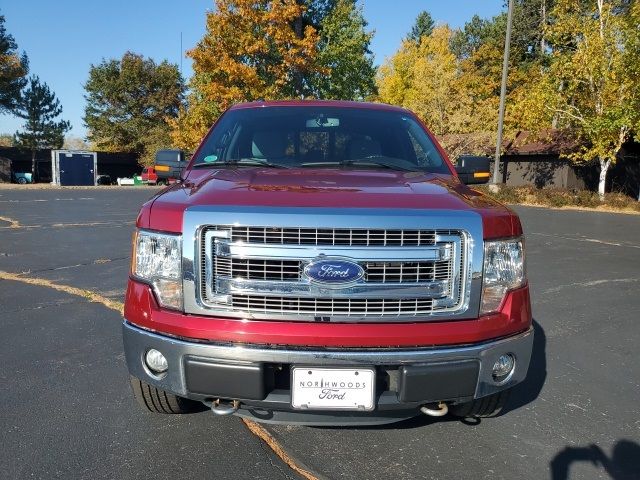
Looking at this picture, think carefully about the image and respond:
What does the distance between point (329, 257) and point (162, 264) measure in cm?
82

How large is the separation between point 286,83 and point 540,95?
41.8 ft

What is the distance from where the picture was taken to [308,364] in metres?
2.31

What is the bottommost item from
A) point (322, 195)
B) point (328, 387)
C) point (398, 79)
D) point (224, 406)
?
point (224, 406)

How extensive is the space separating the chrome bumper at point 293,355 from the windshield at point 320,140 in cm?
144

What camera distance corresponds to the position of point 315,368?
7.58ft

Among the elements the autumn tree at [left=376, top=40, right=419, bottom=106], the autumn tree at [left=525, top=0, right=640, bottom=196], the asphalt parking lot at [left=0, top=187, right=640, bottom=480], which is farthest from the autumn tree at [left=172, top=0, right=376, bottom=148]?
the asphalt parking lot at [left=0, top=187, right=640, bottom=480]

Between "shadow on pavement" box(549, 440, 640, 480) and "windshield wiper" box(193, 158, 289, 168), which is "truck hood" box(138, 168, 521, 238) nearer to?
"windshield wiper" box(193, 158, 289, 168)

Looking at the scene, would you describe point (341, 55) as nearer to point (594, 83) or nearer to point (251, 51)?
point (251, 51)

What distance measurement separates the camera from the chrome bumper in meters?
2.30

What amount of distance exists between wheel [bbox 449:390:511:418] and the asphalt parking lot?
129 mm

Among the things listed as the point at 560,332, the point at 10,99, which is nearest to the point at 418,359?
the point at 560,332

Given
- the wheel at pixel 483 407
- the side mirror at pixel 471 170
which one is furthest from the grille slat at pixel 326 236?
the side mirror at pixel 471 170

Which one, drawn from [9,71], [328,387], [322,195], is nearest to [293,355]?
[328,387]

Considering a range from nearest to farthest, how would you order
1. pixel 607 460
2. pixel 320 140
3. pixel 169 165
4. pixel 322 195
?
pixel 322 195 → pixel 607 460 → pixel 320 140 → pixel 169 165
